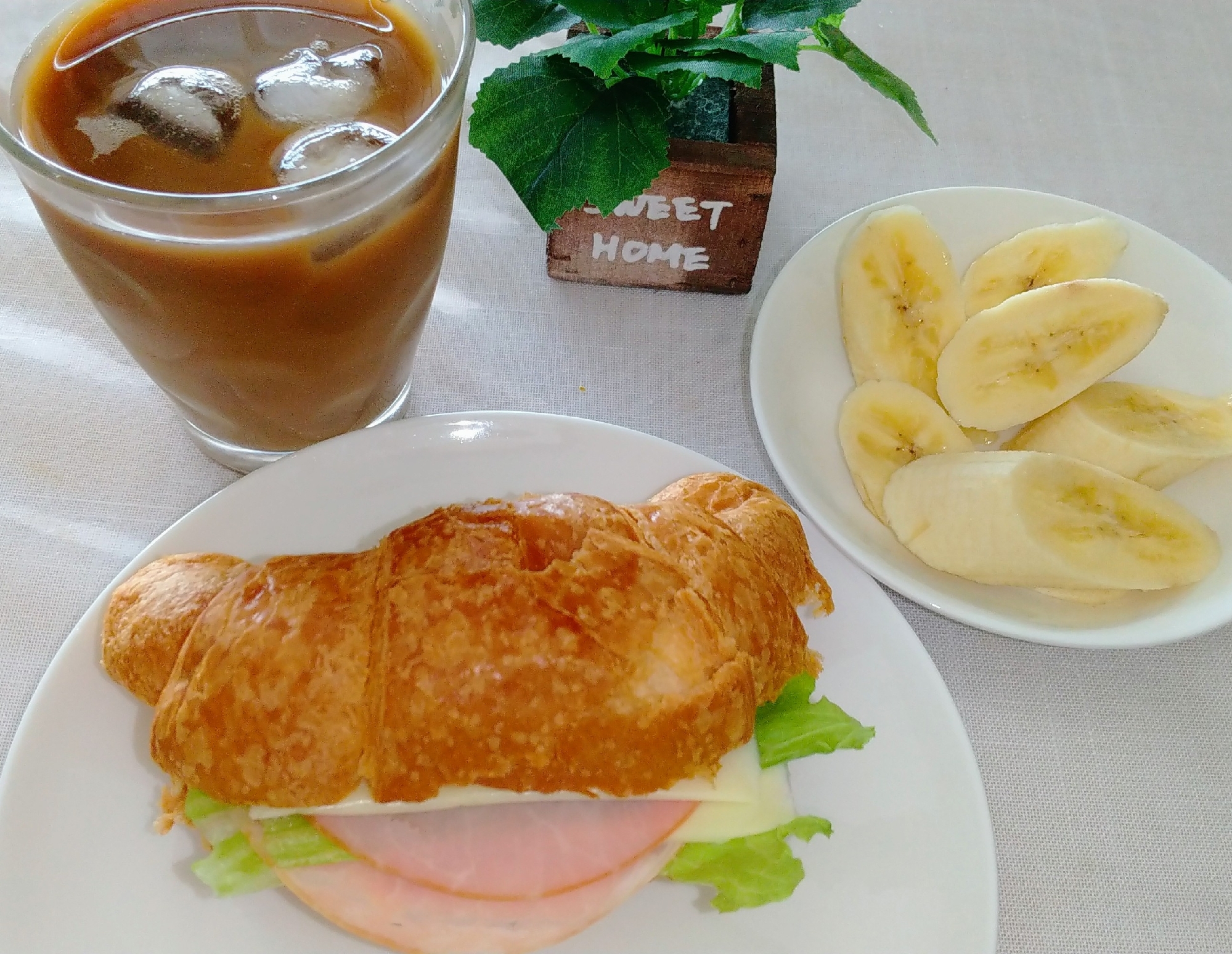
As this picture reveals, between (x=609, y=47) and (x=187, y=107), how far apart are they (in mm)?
462

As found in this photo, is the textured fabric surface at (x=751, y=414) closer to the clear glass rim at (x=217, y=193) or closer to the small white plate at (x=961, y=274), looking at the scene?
the small white plate at (x=961, y=274)

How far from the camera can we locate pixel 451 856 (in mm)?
1043

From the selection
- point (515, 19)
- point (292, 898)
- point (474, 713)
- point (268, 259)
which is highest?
point (515, 19)

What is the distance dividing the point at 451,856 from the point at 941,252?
1109mm

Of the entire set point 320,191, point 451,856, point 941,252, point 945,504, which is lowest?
point 451,856

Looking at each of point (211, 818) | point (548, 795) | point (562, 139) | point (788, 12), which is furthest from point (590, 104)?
point (211, 818)

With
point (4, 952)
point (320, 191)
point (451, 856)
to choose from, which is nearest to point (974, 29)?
point (320, 191)

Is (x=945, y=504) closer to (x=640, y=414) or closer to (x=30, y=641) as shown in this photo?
(x=640, y=414)

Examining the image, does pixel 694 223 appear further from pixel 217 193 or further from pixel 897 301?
pixel 217 193

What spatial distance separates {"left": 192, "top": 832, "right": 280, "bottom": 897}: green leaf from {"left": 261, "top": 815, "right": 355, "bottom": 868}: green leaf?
16 mm

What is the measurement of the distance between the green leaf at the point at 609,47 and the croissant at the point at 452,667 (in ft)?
1.70

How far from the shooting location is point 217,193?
95 cm

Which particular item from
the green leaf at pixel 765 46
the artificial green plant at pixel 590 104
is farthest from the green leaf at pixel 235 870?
the green leaf at pixel 765 46

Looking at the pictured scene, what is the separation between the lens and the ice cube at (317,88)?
1019 millimetres
